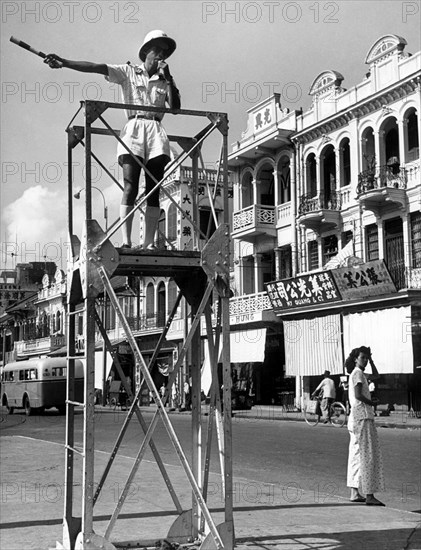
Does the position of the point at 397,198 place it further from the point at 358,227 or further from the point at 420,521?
the point at 420,521

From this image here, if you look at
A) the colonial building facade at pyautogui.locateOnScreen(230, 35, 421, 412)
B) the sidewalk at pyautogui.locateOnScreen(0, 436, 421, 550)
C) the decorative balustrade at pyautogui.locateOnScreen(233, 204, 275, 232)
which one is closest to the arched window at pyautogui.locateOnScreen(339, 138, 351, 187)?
the colonial building facade at pyautogui.locateOnScreen(230, 35, 421, 412)

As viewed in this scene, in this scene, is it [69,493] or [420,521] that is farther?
[420,521]

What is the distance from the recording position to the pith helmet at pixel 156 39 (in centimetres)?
514

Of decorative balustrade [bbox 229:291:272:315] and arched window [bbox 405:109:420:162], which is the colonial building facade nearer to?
arched window [bbox 405:109:420:162]

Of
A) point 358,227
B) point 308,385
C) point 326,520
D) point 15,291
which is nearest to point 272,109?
point 358,227

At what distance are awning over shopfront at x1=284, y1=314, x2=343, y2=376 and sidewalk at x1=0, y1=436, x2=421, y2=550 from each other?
16.6m

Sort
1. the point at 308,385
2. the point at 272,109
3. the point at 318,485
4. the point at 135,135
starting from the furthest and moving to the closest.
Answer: the point at 272,109 < the point at 308,385 < the point at 318,485 < the point at 135,135

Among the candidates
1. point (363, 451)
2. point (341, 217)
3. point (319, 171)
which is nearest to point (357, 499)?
point (363, 451)

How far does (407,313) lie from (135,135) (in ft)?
62.2

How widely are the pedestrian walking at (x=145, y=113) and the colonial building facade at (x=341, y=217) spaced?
18.3 m

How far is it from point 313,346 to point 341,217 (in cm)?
484

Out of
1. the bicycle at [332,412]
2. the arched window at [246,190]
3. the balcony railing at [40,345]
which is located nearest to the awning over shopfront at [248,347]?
the arched window at [246,190]

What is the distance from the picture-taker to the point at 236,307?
102 feet

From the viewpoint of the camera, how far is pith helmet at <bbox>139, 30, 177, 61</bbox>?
514 cm
